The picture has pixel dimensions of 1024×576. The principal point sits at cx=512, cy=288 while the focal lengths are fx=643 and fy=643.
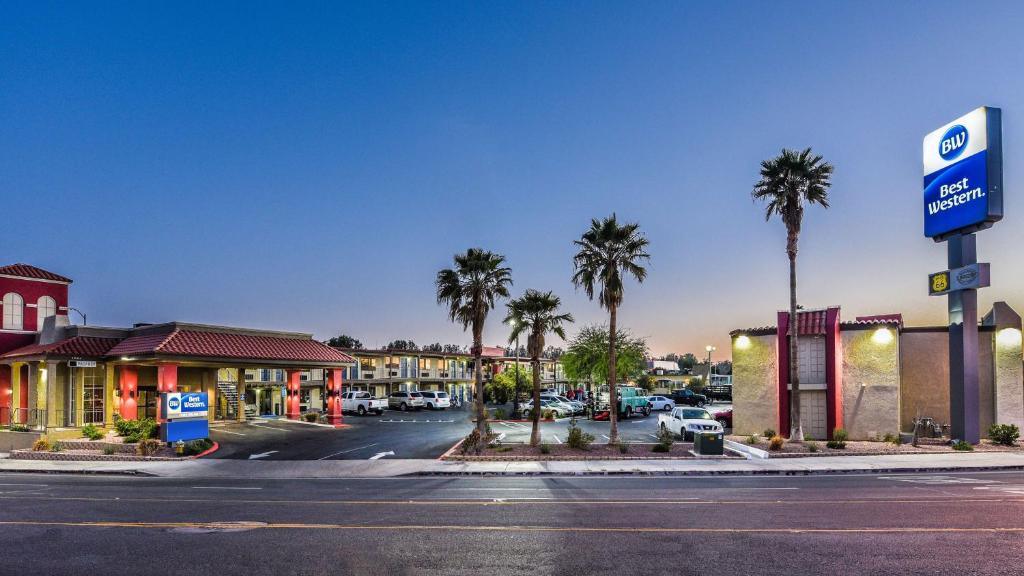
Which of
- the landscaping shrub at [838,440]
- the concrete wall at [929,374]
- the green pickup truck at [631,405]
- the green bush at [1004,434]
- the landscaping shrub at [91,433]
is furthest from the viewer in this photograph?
the green pickup truck at [631,405]

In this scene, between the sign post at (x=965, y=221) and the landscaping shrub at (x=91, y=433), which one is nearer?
the sign post at (x=965, y=221)

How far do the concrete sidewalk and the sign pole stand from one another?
8.36ft

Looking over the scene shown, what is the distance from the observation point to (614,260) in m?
27.8

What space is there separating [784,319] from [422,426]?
2269cm

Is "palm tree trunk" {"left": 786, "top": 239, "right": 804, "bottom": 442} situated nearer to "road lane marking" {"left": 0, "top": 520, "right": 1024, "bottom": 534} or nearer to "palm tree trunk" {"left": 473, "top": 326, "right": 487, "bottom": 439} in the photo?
"palm tree trunk" {"left": 473, "top": 326, "right": 487, "bottom": 439}

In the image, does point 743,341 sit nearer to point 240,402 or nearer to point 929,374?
point 929,374

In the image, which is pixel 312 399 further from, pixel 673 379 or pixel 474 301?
pixel 673 379

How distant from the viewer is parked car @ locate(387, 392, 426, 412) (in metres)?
58.5

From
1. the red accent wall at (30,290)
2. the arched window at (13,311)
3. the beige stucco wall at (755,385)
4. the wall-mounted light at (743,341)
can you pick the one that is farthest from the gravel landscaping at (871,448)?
the arched window at (13,311)

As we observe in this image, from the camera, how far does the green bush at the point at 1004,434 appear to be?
95.5 ft

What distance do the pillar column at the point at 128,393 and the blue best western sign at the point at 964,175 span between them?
43.0m

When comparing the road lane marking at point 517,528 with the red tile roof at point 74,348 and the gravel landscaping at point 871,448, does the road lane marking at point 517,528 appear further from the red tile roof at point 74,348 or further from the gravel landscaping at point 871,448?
the red tile roof at point 74,348

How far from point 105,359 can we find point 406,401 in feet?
88.9

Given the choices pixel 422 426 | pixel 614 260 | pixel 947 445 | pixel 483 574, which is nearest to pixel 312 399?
pixel 422 426
